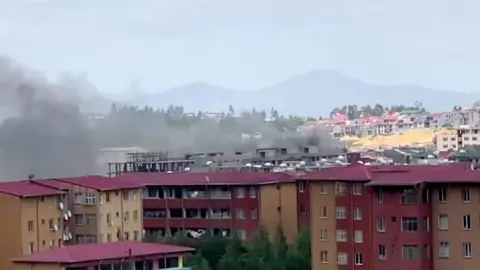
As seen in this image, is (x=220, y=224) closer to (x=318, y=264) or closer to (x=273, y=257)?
(x=273, y=257)

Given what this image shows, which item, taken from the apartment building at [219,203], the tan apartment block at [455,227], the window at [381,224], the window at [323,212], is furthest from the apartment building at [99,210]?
the tan apartment block at [455,227]

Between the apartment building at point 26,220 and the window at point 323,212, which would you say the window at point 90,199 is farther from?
the window at point 323,212

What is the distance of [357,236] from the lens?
67.9 ft

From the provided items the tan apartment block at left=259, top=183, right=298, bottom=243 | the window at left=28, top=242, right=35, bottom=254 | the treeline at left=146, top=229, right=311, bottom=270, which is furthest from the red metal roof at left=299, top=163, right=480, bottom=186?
the tan apartment block at left=259, top=183, right=298, bottom=243

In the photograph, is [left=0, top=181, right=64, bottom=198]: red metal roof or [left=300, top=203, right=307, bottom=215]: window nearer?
[left=0, top=181, right=64, bottom=198]: red metal roof

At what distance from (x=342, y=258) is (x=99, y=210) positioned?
549 centimetres

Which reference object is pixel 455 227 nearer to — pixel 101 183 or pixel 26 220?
pixel 26 220

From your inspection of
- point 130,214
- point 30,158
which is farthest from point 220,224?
point 30,158

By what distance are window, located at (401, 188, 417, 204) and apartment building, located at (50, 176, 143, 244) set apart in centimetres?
677

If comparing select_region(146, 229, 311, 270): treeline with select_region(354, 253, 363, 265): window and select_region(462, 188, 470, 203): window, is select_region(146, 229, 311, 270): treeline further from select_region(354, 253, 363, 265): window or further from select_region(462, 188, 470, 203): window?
select_region(462, 188, 470, 203): window

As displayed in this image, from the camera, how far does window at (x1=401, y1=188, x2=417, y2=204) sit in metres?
19.4

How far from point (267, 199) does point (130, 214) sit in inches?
136

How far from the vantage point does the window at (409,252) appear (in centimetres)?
1941

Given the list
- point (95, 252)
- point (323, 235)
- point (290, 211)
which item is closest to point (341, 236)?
point (323, 235)
